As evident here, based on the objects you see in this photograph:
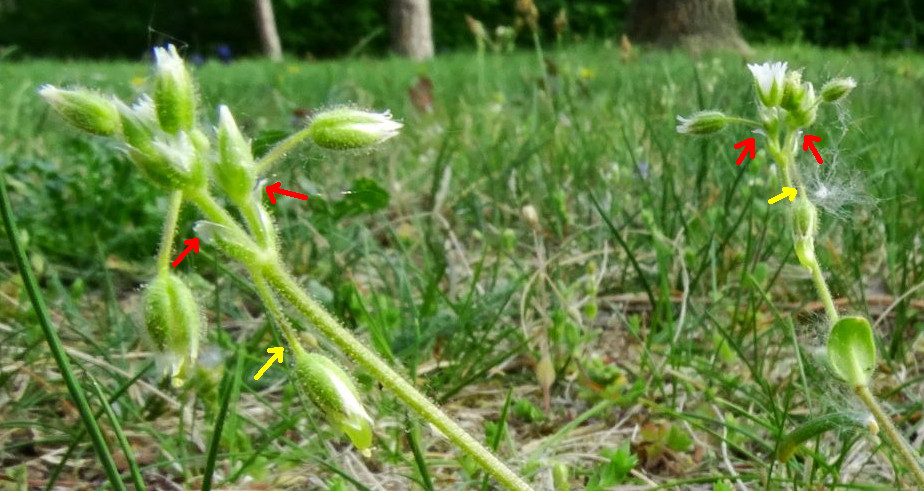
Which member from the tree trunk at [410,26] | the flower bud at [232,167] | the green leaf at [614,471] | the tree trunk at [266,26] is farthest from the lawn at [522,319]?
the tree trunk at [266,26]

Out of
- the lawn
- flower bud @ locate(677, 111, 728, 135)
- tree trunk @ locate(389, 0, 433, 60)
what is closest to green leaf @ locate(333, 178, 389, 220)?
the lawn

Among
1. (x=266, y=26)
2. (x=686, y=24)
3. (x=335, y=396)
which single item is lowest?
(x=266, y=26)

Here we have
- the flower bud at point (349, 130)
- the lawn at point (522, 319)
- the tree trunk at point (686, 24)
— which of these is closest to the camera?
the flower bud at point (349, 130)

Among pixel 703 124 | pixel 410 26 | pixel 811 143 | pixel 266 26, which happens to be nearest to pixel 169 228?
pixel 703 124

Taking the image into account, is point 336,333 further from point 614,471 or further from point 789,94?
point 614,471

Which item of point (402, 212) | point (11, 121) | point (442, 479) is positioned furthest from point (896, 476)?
point (11, 121)

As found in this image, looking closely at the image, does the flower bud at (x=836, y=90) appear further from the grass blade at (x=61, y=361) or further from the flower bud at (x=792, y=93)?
the grass blade at (x=61, y=361)

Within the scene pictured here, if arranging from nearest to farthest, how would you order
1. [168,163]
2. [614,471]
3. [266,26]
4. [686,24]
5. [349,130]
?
[168,163] < [349,130] < [614,471] < [686,24] < [266,26]
